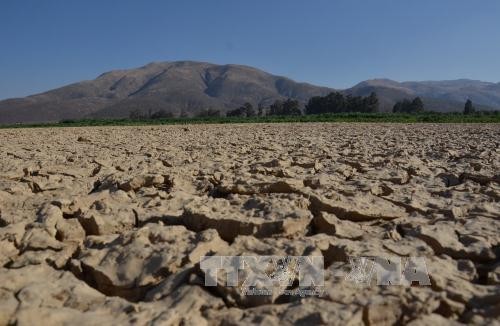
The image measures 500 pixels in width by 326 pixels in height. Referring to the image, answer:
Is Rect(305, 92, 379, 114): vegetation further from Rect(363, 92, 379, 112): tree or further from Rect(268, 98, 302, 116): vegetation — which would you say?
Rect(268, 98, 302, 116): vegetation

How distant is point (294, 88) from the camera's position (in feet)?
568

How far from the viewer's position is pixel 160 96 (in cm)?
13150

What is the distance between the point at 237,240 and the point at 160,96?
132997 mm

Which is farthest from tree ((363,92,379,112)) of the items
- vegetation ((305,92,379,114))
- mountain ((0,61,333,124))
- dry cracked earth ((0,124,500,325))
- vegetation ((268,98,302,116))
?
mountain ((0,61,333,124))

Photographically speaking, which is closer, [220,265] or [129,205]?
[220,265]

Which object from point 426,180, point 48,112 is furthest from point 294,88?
point 426,180

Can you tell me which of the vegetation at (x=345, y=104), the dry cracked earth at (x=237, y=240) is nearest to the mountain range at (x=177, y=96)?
the vegetation at (x=345, y=104)

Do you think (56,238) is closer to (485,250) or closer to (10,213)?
(10,213)

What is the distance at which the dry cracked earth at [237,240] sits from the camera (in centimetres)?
187

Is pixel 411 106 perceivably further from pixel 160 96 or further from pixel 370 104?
pixel 160 96

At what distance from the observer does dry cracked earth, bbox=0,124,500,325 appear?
6.14ft

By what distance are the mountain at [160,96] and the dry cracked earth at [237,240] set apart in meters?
88.5

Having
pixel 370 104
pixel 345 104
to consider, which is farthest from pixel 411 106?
pixel 345 104

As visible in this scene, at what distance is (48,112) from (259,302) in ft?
417
